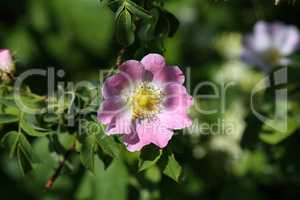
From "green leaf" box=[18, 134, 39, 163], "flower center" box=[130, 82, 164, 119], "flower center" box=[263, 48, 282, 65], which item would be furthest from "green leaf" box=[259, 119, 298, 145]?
"green leaf" box=[18, 134, 39, 163]

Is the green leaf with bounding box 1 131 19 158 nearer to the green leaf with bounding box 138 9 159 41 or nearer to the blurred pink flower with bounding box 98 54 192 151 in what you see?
the blurred pink flower with bounding box 98 54 192 151

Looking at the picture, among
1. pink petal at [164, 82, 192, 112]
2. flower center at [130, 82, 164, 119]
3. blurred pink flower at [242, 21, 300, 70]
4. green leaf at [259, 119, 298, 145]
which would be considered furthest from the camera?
blurred pink flower at [242, 21, 300, 70]

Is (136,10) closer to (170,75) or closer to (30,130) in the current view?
(170,75)

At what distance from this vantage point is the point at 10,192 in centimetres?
351

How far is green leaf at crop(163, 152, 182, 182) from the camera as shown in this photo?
1764 mm

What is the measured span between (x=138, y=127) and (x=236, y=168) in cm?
118

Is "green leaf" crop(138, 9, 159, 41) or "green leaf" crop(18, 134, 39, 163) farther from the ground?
"green leaf" crop(138, 9, 159, 41)

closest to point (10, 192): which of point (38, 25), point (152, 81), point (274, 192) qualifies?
point (38, 25)

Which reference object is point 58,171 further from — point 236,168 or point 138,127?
point 236,168

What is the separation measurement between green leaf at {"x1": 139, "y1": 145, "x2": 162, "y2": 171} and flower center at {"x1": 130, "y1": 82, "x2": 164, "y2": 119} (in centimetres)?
17

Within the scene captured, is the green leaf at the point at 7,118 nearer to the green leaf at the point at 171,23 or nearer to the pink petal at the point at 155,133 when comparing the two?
the pink petal at the point at 155,133

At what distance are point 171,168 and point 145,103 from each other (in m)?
0.29

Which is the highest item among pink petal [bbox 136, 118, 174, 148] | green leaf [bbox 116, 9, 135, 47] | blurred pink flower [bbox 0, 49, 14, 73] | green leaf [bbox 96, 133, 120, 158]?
green leaf [bbox 116, 9, 135, 47]

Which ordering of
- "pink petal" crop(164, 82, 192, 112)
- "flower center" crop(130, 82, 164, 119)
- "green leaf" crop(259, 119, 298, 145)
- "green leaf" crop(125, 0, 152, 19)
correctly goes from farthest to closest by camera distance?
"green leaf" crop(259, 119, 298, 145) → "flower center" crop(130, 82, 164, 119) → "pink petal" crop(164, 82, 192, 112) → "green leaf" crop(125, 0, 152, 19)
